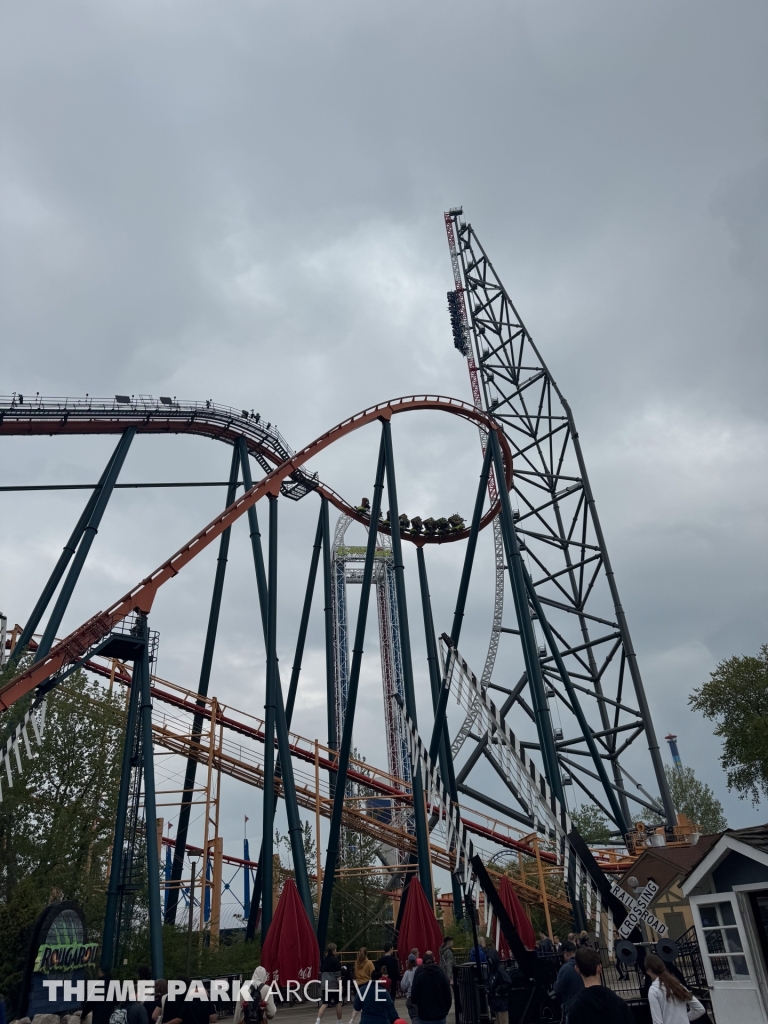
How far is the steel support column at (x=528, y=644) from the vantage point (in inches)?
625

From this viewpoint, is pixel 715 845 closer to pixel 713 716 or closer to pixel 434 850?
pixel 434 850

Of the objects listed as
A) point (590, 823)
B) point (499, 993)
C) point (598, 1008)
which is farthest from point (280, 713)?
point (590, 823)

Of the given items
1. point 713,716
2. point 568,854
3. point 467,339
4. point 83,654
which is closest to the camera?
point 568,854

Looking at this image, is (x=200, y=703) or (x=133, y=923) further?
(x=200, y=703)

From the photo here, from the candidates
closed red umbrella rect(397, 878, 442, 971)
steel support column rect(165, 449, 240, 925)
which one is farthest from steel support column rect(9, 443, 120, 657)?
closed red umbrella rect(397, 878, 442, 971)

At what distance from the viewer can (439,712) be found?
57.7 feet

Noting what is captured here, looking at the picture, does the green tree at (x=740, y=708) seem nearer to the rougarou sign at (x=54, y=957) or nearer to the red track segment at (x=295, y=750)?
the red track segment at (x=295, y=750)

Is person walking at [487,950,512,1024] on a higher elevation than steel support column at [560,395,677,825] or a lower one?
lower

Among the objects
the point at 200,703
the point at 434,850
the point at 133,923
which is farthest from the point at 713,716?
the point at 133,923

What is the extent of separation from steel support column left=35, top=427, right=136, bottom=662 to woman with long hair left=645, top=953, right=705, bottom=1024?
524 inches

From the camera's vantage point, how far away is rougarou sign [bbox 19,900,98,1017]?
9406mm

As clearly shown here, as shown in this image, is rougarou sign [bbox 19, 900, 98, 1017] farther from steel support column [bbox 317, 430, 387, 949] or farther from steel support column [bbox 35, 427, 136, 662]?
steel support column [bbox 35, 427, 136, 662]

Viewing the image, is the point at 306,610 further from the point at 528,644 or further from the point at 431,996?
the point at 431,996

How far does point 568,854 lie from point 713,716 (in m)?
18.7
